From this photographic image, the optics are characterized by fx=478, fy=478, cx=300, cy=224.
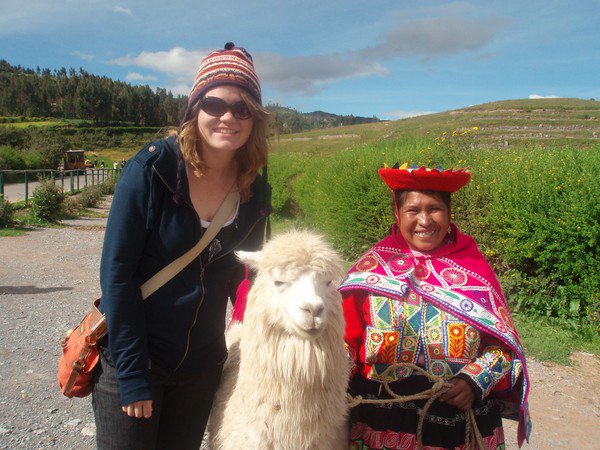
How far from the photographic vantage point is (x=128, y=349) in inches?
64.6

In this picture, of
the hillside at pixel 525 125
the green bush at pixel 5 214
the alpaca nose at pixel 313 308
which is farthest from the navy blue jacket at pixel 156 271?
the hillside at pixel 525 125

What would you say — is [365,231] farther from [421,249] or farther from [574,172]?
[421,249]

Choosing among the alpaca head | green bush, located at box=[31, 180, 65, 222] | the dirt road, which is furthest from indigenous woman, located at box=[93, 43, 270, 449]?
green bush, located at box=[31, 180, 65, 222]

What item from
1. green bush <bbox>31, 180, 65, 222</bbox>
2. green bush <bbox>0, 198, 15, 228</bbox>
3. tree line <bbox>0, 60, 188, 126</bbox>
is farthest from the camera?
tree line <bbox>0, 60, 188, 126</bbox>

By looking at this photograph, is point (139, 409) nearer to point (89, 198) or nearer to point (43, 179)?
point (43, 179)

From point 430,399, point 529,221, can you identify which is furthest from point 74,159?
point 430,399

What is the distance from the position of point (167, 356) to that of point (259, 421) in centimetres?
47

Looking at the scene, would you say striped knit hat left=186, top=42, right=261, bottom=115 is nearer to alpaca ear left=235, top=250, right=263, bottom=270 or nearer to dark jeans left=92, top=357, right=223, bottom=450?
alpaca ear left=235, top=250, right=263, bottom=270

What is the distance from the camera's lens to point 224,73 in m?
1.81

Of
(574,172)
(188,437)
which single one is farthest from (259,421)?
(574,172)

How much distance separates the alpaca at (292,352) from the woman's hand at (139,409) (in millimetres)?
440

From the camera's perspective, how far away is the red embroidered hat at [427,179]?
2.08 m

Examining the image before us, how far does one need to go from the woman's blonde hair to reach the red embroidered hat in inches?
23.5

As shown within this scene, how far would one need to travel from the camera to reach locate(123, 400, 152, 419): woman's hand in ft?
5.51
